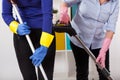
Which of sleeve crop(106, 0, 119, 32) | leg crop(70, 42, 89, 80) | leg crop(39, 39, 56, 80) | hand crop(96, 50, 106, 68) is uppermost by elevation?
sleeve crop(106, 0, 119, 32)

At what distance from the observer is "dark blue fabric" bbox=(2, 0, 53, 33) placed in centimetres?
145

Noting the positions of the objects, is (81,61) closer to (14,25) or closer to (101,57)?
(101,57)

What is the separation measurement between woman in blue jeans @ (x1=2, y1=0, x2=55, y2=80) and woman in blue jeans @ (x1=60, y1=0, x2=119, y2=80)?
1.13ft

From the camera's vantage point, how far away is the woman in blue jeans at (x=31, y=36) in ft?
4.90

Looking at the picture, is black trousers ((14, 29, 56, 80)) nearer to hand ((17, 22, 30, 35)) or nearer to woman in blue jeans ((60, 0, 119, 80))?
hand ((17, 22, 30, 35))

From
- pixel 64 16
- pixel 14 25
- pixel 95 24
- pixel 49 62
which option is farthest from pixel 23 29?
pixel 95 24

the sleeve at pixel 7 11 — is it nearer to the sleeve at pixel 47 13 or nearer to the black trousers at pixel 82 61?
the sleeve at pixel 47 13

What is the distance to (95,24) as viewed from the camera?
1945 millimetres

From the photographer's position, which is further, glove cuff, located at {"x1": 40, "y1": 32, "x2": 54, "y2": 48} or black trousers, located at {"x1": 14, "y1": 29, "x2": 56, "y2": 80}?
black trousers, located at {"x1": 14, "y1": 29, "x2": 56, "y2": 80}

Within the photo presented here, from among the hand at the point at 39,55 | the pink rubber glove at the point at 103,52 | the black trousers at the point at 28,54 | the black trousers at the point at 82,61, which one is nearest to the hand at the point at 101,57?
the pink rubber glove at the point at 103,52

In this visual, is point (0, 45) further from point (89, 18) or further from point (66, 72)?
point (89, 18)

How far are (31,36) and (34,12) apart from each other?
14cm

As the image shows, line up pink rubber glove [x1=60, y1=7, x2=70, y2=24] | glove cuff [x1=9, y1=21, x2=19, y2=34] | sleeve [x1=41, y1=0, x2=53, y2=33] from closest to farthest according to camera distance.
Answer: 1. sleeve [x1=41, y1=0, x2=53, y2=33]
2. glove cuff [x1=9, y1=21, x2=19, y2=34]
3. pink rubber glove [x1=60, y1=7, x2=70, y2=24]

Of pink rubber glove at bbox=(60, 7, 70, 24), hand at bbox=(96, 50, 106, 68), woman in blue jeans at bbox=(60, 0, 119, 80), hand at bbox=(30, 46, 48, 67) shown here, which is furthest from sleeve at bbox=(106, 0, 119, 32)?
hand at bbox=(30, 46, 48, 67)
